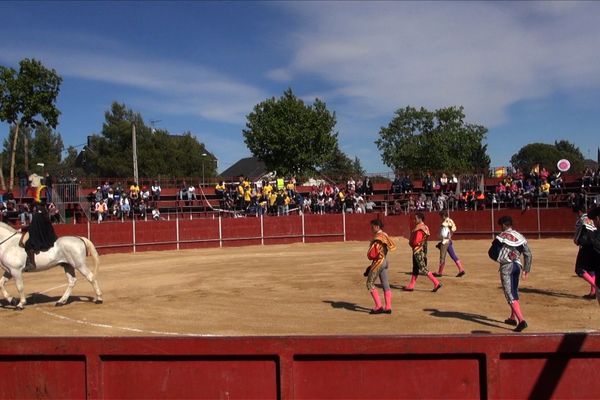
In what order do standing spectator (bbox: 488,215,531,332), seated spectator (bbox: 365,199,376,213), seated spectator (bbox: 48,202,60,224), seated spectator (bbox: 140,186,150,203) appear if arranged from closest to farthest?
1. standing spectator (bbox: 488,215,531,332)
2. seated spectator (bbox: 48,202,60,224)
3. seated spectator (bbox: 140,186,150,203)
4. seated spectator (bbox: 365,199,376,213)

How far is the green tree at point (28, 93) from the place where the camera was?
39.0m

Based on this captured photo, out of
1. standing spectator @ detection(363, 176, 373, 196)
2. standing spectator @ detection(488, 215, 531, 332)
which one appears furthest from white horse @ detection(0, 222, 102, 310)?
standing spectator @ detection(363, 176, 373, 196)

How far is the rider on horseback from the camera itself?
11586 millimetres

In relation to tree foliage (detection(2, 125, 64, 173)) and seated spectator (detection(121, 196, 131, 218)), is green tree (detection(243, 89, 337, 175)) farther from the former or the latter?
tree foliage (detection(2, 125, 64, 173))

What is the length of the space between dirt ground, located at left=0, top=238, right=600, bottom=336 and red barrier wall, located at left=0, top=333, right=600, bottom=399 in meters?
4.83

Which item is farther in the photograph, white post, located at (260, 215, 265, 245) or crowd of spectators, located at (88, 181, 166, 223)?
white post, located at (260, 215, 265, 245)

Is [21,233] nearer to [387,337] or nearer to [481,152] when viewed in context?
[387,337]

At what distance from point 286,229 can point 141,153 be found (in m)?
46.0

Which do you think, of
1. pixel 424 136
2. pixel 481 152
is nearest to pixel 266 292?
pixel 424 136

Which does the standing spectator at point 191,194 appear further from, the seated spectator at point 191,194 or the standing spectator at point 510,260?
Answer: the standing spectator at point 510,260

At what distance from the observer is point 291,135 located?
175 feet

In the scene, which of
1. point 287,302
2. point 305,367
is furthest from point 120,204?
point 305,367

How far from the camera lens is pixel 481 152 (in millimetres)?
104875

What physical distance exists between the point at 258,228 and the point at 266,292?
669 inches
